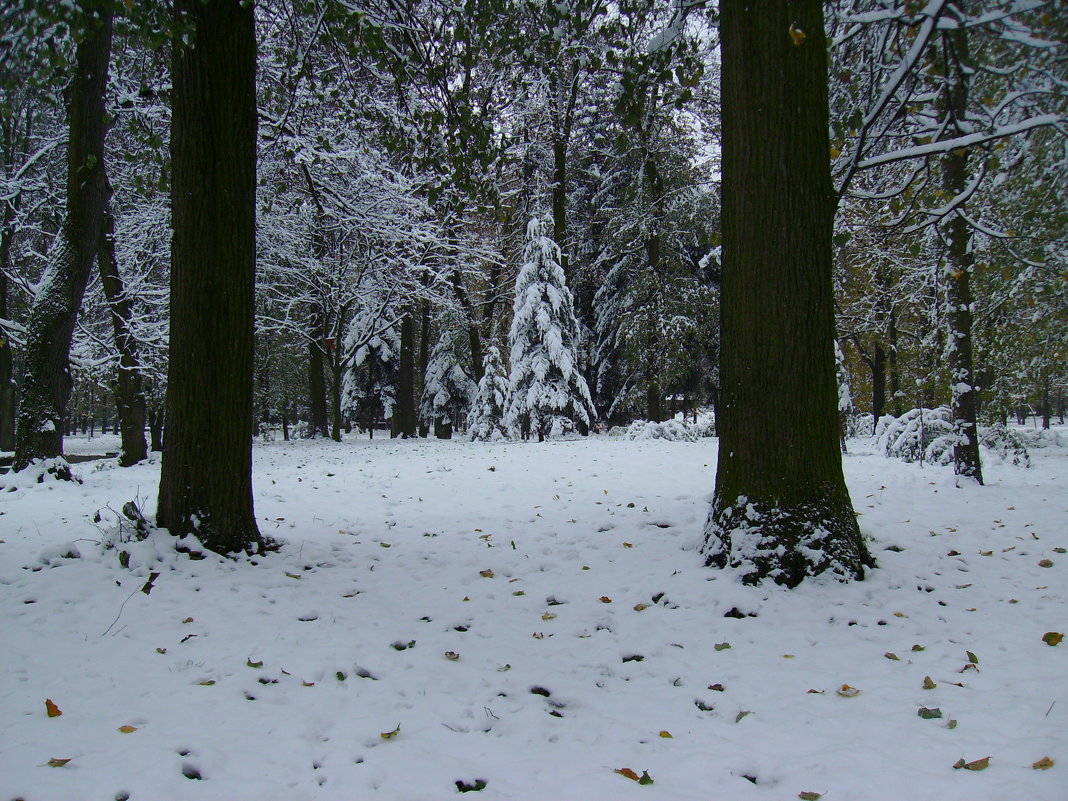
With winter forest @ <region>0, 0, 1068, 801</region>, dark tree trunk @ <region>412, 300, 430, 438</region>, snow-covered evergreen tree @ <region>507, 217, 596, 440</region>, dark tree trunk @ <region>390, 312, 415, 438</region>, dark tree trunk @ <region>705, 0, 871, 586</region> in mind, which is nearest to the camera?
winter forest @ <region>0, 0, 1068, 801</region>

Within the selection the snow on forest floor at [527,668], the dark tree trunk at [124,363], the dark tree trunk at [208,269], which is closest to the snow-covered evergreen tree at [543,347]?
the dark tree trunk at [124,363]

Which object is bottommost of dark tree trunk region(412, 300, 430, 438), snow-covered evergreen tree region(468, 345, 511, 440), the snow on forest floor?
the snow on forest floor

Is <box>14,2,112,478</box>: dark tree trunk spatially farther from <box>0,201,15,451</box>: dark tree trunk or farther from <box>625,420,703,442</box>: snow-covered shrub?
<box>625,420,703,442</box>: snow-covered shrub

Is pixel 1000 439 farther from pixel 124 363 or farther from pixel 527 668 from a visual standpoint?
pixel 124 363

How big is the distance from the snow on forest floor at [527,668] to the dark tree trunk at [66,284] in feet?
9.07

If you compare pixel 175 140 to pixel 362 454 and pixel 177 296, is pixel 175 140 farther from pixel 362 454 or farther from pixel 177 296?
pixel 362 454

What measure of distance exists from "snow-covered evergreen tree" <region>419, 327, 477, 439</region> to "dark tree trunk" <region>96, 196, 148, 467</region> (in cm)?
1247

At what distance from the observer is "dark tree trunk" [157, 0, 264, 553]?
4344mm

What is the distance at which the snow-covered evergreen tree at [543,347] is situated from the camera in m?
16.0

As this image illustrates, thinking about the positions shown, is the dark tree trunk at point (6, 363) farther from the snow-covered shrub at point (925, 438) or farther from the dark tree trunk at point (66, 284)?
the snow-covered shrub at point (925, 438)

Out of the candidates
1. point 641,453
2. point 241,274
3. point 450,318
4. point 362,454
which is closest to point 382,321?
point 450,318

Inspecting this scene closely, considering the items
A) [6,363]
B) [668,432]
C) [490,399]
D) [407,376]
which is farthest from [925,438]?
[6,363]

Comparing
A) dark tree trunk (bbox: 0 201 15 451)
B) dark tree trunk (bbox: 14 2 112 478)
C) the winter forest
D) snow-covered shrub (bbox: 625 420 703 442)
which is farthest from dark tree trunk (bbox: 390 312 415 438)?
dark tree trunk (bbox: 14 2 112 478)

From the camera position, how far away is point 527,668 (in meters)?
3.29
